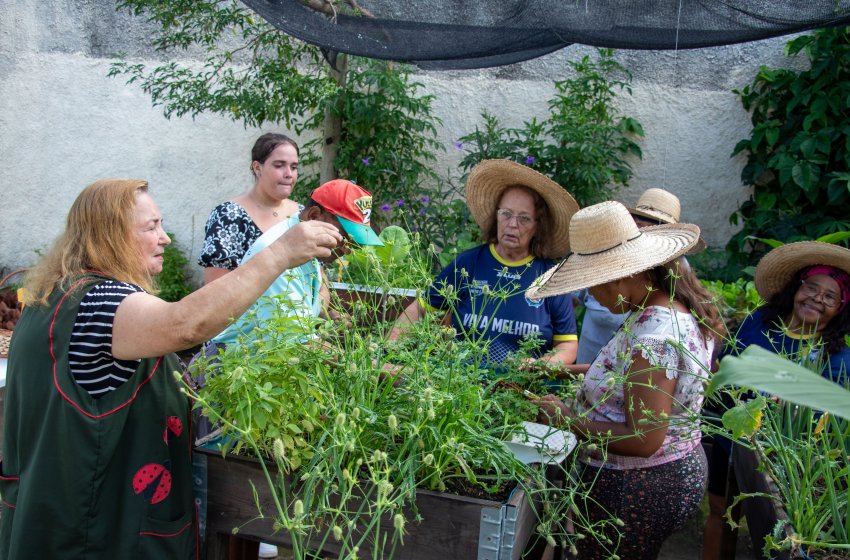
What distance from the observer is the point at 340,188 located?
7.94ft

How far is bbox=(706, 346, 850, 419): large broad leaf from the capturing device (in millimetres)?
867

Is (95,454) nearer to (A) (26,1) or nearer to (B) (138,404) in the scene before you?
(B) (138,404)

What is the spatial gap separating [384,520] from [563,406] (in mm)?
640

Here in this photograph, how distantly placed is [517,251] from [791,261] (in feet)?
3.79

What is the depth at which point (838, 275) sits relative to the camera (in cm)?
302

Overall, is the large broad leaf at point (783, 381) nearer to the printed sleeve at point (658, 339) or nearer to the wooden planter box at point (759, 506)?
the wooden planter box at point (759, 506)

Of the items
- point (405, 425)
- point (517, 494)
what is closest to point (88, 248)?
point (405, 425)

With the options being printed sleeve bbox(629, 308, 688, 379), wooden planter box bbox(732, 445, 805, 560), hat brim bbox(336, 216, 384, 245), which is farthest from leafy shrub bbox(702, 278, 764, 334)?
hat brim bbox(336, 216, 384, 245)

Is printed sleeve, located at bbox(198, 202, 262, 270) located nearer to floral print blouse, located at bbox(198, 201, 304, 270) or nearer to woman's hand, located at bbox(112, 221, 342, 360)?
floral print blouse, located at bbox(198, 201, 304, 270)

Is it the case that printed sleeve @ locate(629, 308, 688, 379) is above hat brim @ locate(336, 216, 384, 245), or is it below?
below

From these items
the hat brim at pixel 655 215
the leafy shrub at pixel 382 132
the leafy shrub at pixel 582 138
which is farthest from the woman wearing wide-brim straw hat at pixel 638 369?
the leafy shrub at pixel 382 132

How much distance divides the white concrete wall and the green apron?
404 centimetres

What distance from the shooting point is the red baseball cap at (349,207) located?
2398mm

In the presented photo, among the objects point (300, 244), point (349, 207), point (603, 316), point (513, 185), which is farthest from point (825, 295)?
point (300, 244)
